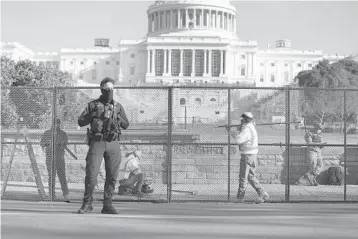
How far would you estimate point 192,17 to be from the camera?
11488 centimetres

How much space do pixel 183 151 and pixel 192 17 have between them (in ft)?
339

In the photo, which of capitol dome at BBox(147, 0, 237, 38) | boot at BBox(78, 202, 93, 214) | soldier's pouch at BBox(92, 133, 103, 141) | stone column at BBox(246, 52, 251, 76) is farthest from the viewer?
capitol dome at BBox(147, 0, 237, 38)

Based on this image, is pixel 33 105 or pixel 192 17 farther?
pixel 192 17

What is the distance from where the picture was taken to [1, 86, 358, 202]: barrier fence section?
33.5 ft

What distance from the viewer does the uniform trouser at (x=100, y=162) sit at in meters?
8.15

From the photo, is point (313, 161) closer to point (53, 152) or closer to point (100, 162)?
point (53, 152)

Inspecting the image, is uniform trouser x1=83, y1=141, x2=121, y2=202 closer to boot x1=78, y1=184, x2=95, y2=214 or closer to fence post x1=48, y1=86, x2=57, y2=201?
boot x1=78, y1=184, x2=95, y2=214

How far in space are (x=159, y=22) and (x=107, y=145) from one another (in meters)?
111

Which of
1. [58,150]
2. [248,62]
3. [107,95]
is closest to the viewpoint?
[107,95]

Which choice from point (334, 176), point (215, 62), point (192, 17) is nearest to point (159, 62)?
A: point (215, 62)

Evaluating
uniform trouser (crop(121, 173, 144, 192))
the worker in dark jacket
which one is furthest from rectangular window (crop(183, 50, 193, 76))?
the worker in dark jacket

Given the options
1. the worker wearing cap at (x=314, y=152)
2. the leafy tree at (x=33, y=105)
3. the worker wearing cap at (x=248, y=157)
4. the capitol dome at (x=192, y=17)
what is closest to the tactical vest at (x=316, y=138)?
the worker wearing cap at (x=314, y=152)

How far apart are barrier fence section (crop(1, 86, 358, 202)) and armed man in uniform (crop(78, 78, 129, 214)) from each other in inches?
68.7

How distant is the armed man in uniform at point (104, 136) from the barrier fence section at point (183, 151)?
1.75m
